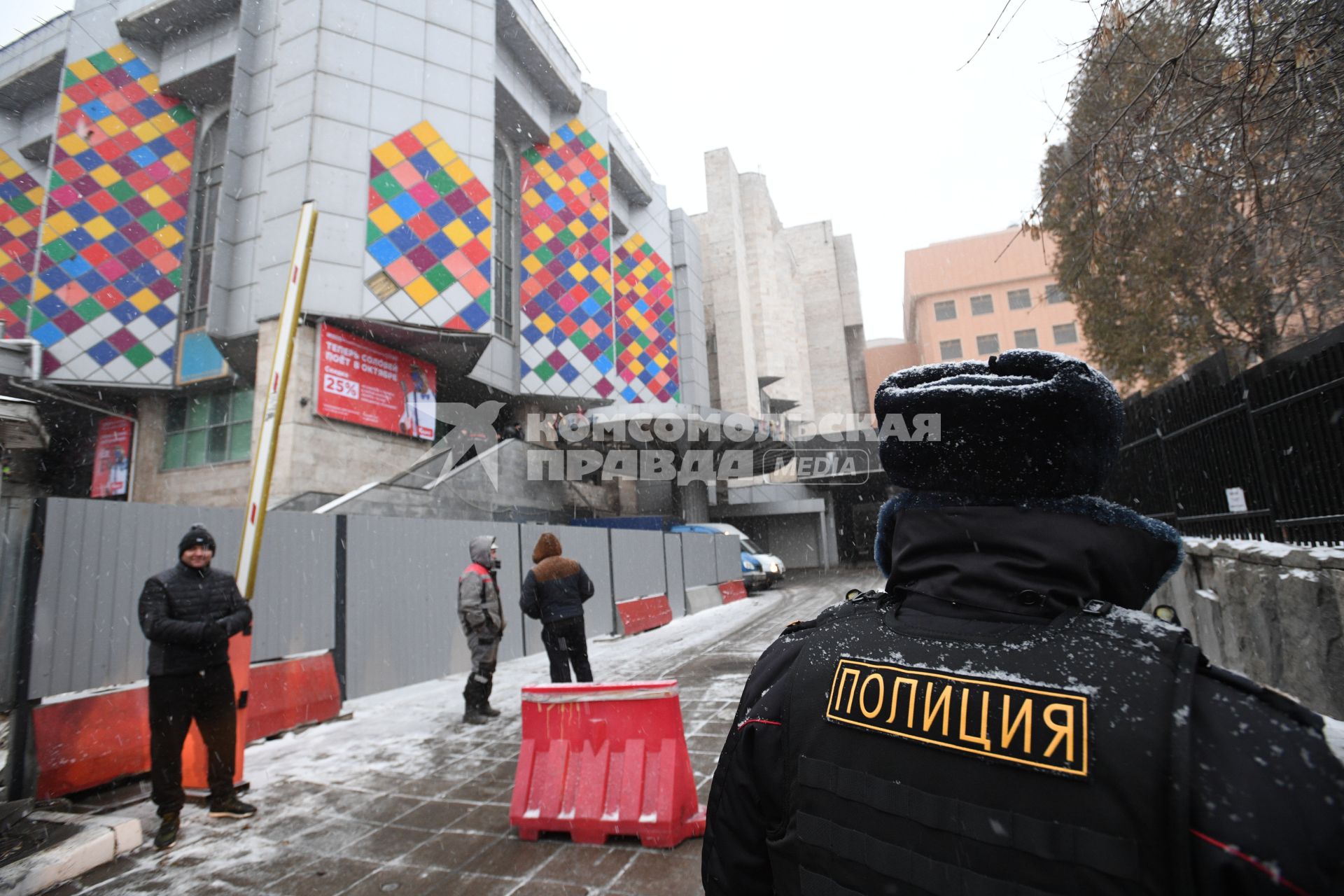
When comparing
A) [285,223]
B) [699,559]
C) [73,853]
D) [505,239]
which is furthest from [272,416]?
[505,239]

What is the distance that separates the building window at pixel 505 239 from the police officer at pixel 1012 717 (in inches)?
1103

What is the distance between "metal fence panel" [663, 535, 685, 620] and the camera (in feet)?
53.9

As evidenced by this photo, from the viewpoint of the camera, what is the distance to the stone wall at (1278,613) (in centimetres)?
350

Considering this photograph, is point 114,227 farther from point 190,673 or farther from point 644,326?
point 190,673

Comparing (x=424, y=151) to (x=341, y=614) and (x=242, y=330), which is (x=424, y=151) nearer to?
(x=242, y=330)

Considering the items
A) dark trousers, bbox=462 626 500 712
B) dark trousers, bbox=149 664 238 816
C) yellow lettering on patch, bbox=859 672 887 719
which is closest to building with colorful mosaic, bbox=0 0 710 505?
dark trousers, bbox=462 626 500 712

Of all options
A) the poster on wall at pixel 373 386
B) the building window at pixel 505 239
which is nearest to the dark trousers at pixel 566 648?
the poster on wall at pixel 373 386

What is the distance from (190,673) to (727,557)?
17.4 meters

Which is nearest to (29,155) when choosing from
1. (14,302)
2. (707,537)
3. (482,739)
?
(14,302)

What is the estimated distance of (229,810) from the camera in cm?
437

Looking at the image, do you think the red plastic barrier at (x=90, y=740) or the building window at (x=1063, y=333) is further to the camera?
the building window at (x=1063, y=333)

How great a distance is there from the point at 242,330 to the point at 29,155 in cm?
1776

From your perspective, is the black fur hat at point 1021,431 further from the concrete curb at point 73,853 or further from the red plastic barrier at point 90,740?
the red plastic barrier at point 90,740

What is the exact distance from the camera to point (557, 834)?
4.01 m
